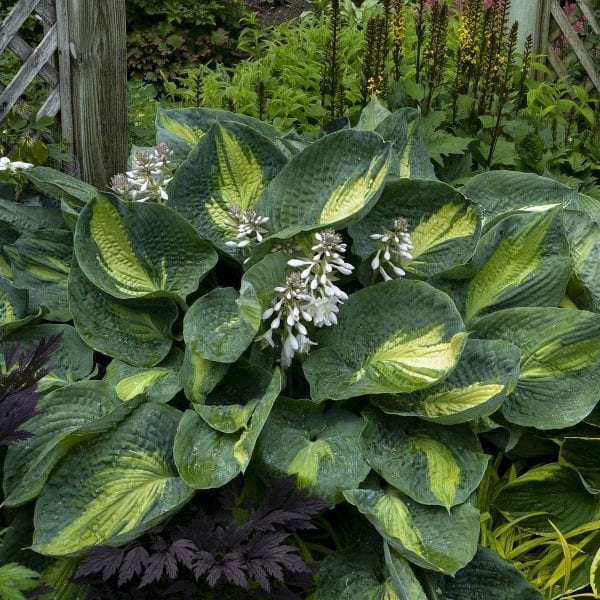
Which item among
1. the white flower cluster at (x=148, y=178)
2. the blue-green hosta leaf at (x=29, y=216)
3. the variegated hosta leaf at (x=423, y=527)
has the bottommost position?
the variegated hosta leaf at (x=423, y=527)

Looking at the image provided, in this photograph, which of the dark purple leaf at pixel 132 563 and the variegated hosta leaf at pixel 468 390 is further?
the variegated hosta leaf at pixel 468 390

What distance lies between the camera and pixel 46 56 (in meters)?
3.36

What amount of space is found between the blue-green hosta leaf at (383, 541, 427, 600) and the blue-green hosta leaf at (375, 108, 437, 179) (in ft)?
4.04

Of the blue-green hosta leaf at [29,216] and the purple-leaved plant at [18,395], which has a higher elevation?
the purple-leaved plant at [18,395]

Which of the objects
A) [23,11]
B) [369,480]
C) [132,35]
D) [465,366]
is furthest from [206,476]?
[132,35]

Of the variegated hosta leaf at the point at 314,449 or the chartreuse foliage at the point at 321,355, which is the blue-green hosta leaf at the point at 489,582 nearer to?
the chartreuse foliage at the point at 321,355

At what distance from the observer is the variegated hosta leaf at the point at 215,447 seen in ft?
6.81

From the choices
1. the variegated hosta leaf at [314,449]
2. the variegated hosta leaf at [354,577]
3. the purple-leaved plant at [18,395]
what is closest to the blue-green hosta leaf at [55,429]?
the purple-leaved plant at [18,395]

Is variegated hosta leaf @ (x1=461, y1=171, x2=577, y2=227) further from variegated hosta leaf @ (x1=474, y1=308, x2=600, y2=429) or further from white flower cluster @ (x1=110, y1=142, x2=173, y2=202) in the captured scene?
white flower cluster @ (x1=110, y1=142, x2=173, y2=202)

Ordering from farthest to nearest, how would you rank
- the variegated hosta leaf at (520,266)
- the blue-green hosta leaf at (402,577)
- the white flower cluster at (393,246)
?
the variegated hosta leaf at (520,266) < the white flower cluster at (393,246) < the blue-green hosta leaf at (402,577)

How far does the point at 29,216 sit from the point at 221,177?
0.67m

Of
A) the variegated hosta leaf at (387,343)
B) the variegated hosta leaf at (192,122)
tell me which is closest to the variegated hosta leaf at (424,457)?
the variegated hosta leaf at (387,343)

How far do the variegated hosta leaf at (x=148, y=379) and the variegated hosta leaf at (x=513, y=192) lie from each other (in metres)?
1.10

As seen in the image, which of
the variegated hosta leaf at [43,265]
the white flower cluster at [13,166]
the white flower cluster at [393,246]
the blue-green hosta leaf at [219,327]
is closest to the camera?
the blue-green hosta leaf at [219,327]
